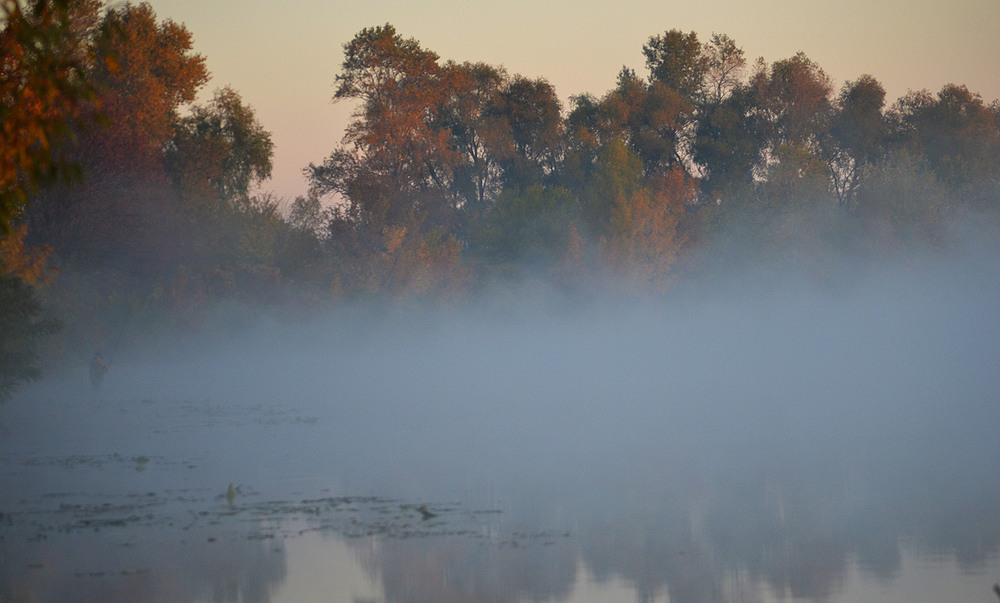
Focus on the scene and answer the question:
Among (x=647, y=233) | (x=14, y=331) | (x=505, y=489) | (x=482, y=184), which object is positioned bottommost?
(x=505, y=489)

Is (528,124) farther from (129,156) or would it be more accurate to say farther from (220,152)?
(129,156)

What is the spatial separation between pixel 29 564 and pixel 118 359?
121 feet

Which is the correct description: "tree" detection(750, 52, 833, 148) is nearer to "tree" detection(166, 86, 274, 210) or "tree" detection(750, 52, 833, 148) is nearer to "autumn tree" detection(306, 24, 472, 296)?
"autumn tree" detection(306, 24, 472, 296)

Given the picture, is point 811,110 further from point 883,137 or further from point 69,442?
point 69,442

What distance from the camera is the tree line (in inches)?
1804

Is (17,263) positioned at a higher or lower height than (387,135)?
lower

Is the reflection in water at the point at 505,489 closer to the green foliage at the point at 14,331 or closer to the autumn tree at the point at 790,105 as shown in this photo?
the green foliage at the point at 14,331

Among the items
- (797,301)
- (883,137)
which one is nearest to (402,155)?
(797,301)

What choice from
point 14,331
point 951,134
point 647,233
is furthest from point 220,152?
point 951,134

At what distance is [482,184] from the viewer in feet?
222

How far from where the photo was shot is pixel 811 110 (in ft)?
228

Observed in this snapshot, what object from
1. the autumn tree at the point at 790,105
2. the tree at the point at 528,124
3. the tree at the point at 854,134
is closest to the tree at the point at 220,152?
the tree at the point at 528,124

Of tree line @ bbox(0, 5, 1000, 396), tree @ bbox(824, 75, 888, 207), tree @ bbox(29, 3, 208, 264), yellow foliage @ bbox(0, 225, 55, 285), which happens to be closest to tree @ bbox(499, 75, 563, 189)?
tree line @ bbox(0, 5, 1000, 396)

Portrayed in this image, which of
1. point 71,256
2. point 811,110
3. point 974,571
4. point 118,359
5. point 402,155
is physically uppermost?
point 811,110
